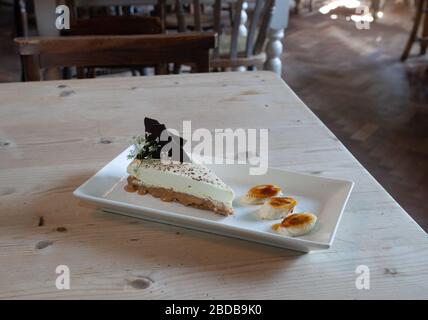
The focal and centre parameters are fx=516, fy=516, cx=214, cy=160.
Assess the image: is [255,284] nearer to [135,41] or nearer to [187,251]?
[187,251]

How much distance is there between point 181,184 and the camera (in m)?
0.75

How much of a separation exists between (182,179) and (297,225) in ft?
0.59

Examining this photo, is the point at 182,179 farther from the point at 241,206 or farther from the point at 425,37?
the point at 425,37

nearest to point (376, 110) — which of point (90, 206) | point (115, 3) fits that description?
point (115, 3)

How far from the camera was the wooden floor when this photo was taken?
2.38 metres

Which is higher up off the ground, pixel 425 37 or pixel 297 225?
pixel 297 225

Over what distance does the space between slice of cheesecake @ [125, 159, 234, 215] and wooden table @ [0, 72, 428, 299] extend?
0.18ft

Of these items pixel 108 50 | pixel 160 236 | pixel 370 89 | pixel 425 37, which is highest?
pixel 108 50

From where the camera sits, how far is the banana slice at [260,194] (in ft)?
2.48

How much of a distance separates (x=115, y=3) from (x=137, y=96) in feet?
4.22

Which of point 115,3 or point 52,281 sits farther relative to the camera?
point 115,3

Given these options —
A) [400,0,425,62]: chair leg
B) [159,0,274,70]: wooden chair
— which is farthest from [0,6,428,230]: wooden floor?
[159,0,274,70]: wooden chair

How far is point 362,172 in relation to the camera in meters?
0.86
